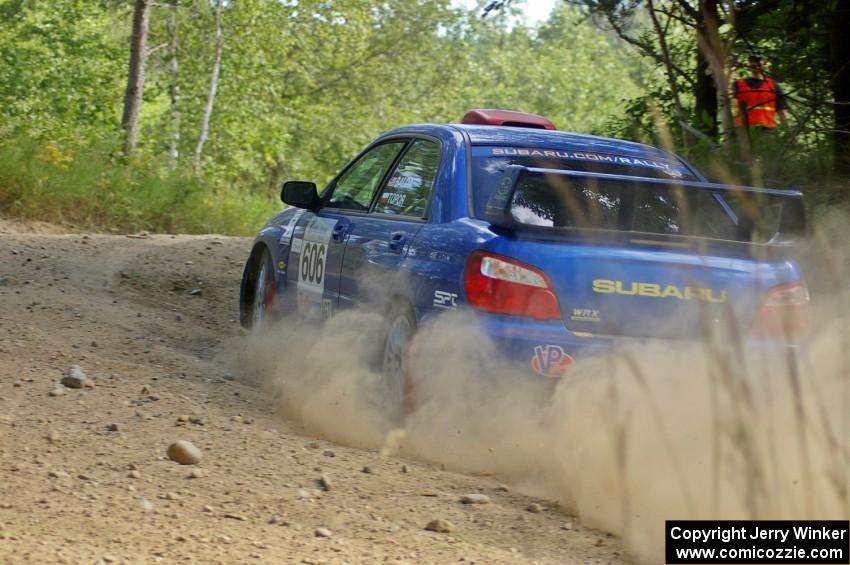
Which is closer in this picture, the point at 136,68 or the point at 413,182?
the point at 413,182

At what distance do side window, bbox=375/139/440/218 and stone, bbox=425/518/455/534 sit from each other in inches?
84.6

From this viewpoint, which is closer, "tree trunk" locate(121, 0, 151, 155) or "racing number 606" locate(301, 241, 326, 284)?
"racing number 606" locate(301, 241, 326, 284)

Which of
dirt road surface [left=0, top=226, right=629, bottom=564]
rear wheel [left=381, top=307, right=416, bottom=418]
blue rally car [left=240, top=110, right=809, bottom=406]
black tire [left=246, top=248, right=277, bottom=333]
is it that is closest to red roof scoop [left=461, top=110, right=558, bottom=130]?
black tire [left=246, top=248, right=277, bottom=333]

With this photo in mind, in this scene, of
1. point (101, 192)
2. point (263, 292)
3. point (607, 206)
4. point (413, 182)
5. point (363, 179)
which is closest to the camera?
point (607, 206)

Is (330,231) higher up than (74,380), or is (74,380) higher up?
(330,231)

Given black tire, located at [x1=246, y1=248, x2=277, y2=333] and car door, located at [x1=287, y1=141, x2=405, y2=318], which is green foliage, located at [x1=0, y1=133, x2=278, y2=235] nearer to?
black tire, located at [x1=246, y1=248, x2=277, y2=333]

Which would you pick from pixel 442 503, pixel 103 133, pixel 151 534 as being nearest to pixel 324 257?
pixel 442 503

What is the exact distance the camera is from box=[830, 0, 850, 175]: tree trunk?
9.10m

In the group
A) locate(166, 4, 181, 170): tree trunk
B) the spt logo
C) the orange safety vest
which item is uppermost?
locate(166, 4, 181, 170): tree trunk

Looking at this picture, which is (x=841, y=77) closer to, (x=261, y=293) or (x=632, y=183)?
(x=261, y=293)

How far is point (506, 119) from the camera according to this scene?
34.3ft

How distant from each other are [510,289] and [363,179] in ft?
7.39

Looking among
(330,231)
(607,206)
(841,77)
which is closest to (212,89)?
(841,77)

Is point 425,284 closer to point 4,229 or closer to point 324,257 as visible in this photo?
point 324,257
